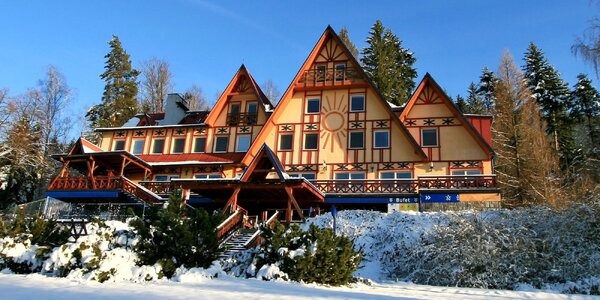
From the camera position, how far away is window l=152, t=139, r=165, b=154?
3075 cm

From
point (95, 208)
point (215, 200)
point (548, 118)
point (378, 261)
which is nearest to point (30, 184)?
point (95, 208)

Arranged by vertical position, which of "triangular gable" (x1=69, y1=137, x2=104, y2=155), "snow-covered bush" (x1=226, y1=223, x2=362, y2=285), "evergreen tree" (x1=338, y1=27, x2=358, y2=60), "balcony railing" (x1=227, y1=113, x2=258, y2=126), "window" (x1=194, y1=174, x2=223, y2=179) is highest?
"evergreen tree" (x1=338, y1=27, x2=358, y2=60)

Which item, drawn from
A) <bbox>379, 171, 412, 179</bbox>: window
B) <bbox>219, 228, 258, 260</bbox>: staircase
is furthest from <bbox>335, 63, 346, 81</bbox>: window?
<bbox>219, 228, 258, 260</bbox>: staircase

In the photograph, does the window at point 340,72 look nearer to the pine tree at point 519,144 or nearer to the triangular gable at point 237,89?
the triangular gable at point 237,89

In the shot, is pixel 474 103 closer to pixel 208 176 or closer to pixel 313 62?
pixel 313 62

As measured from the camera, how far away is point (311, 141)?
2786 cm

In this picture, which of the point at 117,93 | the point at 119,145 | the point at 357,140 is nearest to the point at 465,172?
the point at 357,140

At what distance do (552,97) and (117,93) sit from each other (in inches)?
1551

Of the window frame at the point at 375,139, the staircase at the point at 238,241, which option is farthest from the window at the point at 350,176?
the staircase at the point at 238,241

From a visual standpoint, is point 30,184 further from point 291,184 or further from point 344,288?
point 344,288

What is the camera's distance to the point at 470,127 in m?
25.3

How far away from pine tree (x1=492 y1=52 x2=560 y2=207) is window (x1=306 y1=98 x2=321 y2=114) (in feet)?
39.8

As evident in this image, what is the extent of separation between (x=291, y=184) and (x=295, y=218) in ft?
21.7

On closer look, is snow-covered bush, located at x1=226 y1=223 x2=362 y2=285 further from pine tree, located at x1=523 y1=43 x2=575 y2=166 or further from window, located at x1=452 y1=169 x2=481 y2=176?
pine tree, located at x1=523 y1=43 x2=575 y2=166
